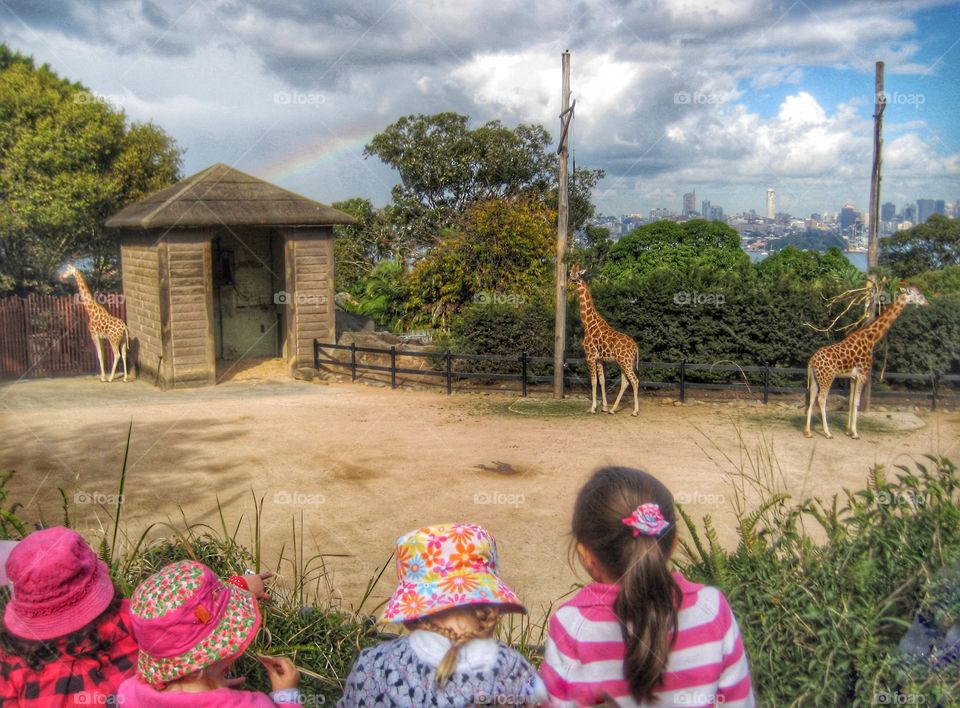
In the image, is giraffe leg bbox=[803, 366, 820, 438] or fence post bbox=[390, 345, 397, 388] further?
fence post bbox=[390, 345, 397, 388]

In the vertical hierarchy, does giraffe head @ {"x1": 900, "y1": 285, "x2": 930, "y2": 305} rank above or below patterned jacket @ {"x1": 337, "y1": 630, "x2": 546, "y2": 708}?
above

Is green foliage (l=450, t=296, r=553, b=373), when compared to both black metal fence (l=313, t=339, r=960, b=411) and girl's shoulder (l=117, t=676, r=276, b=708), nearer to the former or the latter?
black metal fence (l=313, t=339, r=960, b=411)

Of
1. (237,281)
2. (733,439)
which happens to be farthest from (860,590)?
(237,281)

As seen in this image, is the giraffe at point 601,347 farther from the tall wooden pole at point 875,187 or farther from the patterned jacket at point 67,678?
the patterned jacket at point 67,678

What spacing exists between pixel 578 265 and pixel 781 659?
1056 centimetres

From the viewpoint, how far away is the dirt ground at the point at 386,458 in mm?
7395

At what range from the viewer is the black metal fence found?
12.7m

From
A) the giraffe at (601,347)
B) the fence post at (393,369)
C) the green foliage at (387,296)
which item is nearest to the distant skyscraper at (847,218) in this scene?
the giraffe at (601,347)

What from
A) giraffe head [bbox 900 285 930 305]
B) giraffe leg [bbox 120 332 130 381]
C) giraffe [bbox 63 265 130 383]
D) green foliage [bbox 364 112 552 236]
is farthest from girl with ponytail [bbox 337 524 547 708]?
green foliage [bbox 364 112 552 236]

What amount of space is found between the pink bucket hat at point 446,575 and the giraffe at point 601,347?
33.7 feet

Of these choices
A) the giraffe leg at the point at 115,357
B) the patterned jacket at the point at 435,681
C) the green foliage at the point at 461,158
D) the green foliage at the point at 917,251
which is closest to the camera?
the patterned jacket at the point at 435,681

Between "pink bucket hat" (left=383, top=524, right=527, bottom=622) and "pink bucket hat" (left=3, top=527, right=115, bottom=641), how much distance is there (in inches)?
37.6

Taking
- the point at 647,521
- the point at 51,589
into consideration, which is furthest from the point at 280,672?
the point at 647,521

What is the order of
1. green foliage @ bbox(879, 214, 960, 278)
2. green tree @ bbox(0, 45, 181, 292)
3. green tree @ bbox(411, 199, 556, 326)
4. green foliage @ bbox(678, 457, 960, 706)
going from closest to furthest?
green foliage @ bbox(678, 457, 960, 706) < green foliage @ bbox(879, 214, 960, 278) < green tree @ bbox(0, 45, 181, 292) < green tree @ bbox(411, 199, 556, 326)
